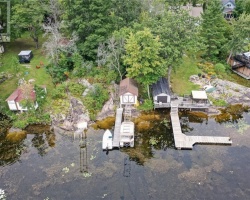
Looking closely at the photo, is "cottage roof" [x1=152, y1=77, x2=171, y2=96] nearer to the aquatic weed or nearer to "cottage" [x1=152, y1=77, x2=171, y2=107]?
"cottage" [x1=152, y1=77, x2=171, y2=107]

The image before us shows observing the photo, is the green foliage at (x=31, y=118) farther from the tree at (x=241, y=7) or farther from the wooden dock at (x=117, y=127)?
the tree at (x=241, y=7)

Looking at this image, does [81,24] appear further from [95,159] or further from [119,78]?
[95,159]

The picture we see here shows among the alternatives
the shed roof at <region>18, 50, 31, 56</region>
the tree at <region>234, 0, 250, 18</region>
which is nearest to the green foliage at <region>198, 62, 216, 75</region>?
the tree at <region>234, 0, 250, 18</region>

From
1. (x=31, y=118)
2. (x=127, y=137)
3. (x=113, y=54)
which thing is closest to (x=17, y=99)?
(x=31, y=118)

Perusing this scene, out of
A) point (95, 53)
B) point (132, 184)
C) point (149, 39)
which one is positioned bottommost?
point (132, 184)

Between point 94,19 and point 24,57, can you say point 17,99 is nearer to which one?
point 24,57

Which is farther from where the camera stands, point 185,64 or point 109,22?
point 185,64

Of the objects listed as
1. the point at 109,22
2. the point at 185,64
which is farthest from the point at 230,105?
the point at 109,22
